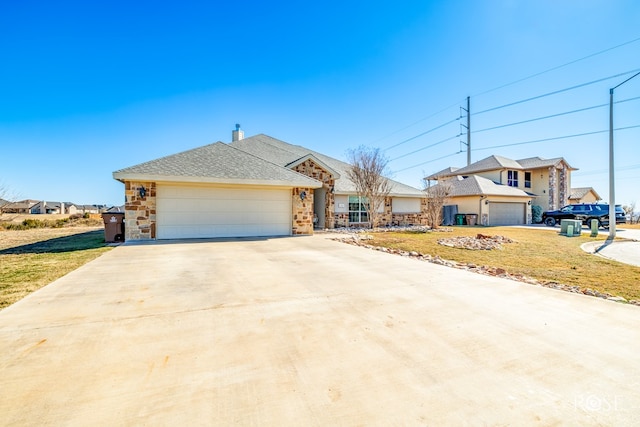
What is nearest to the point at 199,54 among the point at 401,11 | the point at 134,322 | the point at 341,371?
the point at 401,11

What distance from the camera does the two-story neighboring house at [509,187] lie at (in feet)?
77.6

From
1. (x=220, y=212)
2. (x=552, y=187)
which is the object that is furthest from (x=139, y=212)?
(x=552, y=187)

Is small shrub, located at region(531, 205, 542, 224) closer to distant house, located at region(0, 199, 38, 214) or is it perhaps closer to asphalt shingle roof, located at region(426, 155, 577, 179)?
asphalt shingle roof, located at region(426, 155, 577, 179)

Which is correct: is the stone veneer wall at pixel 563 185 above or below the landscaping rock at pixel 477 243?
above

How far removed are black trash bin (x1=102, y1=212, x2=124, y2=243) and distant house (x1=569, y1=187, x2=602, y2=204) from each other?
43.9 m

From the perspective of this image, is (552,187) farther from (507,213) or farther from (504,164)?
(507,213)

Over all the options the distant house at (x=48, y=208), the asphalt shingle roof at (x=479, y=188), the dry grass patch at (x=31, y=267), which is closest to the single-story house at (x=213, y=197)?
the dry grass patch at (x=31, y=267)

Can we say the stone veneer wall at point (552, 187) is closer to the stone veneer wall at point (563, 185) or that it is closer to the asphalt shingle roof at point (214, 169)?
the stone veneer wall at point (563, 185)

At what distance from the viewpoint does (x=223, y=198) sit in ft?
40.0

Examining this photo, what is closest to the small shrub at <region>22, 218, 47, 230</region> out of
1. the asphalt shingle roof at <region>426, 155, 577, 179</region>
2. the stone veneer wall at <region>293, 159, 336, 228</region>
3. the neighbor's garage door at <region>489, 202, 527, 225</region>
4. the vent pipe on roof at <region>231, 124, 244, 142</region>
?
the vent pipe on roof at <region>231, 124, 244, 142</region>

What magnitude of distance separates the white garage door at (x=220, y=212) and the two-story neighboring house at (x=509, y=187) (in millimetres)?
15433

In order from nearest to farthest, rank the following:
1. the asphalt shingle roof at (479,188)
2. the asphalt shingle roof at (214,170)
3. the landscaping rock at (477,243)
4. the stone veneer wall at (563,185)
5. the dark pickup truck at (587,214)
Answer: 1. the landscaping rock at (477,243)
2. the asphalt shingle roof at (214,170)
3. the dark pickup truck at (587,214)
4. the asphalt shingle roof at (479,188)
5. the stone veneer wall at (563,185)

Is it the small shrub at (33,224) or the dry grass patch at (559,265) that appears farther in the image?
the small shrub at (33,224)

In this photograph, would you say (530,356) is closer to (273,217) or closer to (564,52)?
(273,217)
